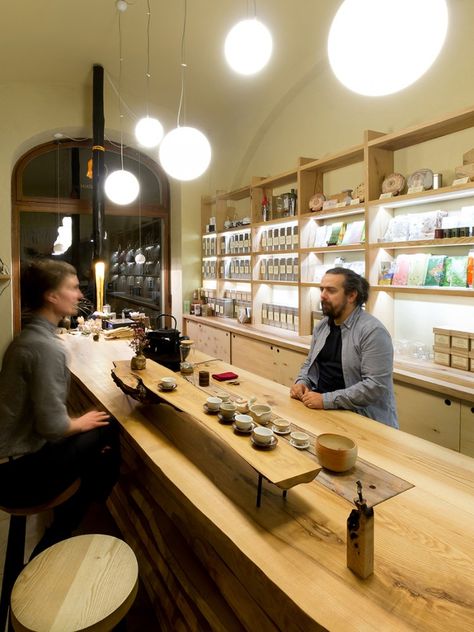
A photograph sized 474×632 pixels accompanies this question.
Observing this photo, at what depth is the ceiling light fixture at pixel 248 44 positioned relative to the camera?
1910mm

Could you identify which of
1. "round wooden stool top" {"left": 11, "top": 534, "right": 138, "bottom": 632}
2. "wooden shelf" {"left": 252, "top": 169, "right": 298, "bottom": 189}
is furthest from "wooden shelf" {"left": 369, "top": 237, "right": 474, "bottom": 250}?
"round wooden stool top" {"left": 11, "top": 534, "right": 138, "bottom": 632}

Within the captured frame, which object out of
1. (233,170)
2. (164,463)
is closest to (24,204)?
(233,170)

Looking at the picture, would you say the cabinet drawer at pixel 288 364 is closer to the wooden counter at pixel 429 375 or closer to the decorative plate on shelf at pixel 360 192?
the wooden counter at pixel 429 375

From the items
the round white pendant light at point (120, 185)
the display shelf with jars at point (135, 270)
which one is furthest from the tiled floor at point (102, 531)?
the display shelf with jars at point (135, 270)

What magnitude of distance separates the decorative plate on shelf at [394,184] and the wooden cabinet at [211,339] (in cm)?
240

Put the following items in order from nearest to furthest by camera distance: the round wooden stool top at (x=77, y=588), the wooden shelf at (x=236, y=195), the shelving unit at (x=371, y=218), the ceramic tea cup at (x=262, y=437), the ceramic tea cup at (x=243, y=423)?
the round wooden stool top at (x=77, y=588), the ceramic tea cup at (x=262, y=437), the ceramic tea cup at (x=243, y=423), the shelving unit at (x=371, y=218), the wooden shelf at (x=236, y=195)

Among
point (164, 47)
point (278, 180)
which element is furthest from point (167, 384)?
point (164, 47)

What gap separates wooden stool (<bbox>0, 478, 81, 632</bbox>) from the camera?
1.67 meters

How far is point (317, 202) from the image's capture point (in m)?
3.92

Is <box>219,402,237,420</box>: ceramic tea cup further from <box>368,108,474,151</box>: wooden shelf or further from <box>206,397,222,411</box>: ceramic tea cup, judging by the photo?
<box>368,108,474,151</box>: wooden shelf

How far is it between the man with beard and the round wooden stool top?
1.05 metres

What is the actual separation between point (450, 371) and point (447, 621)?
2.21 m

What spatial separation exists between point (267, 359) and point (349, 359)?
1930mm

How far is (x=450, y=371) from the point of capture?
2.74 meters
